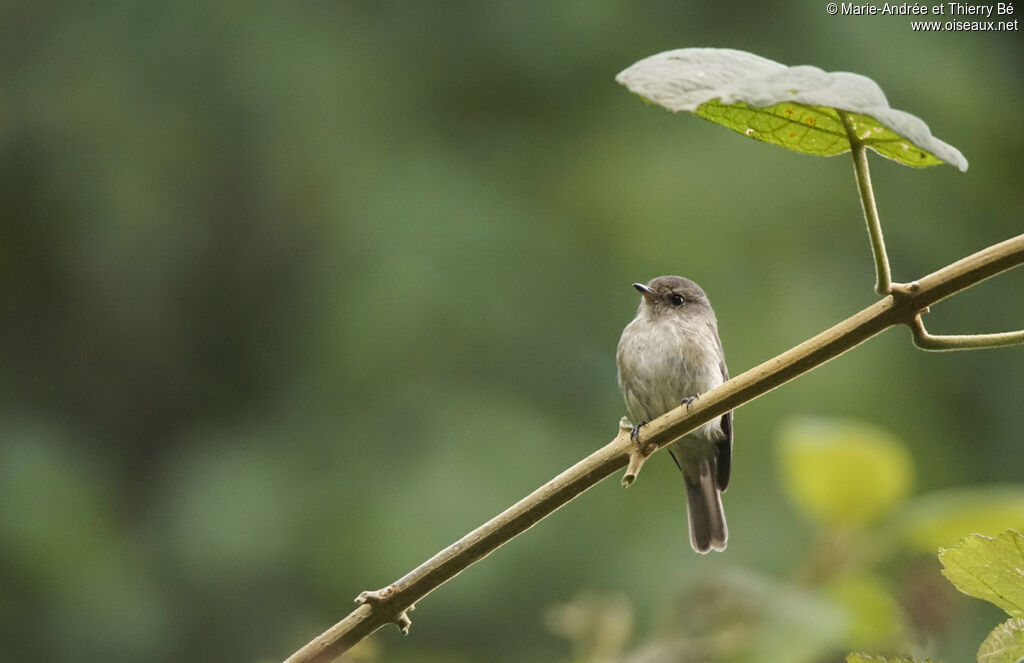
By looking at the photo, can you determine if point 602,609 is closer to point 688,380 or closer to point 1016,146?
point 688,380

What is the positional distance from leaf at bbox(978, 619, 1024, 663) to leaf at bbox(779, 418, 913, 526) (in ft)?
3.05

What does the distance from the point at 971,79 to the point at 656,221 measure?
94.2 inches

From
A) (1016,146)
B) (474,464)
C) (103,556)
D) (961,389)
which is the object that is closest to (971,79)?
(1016,146)

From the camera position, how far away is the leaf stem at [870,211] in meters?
1.27

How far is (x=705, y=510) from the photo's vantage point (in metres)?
4.34

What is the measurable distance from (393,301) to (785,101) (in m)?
6.07

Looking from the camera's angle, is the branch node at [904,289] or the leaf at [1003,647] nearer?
the leaf at [1003,647]

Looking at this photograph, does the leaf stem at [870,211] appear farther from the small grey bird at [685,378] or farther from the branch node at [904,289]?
the small grey bird at [685,378]

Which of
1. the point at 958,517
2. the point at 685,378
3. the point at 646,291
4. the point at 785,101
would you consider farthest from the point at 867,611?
the point at 646,291

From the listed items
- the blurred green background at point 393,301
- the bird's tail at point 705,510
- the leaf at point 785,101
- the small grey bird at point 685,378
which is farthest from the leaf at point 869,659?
the blurred green background at point 393,301

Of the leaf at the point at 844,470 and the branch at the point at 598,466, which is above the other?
the branch at the point at 598,466

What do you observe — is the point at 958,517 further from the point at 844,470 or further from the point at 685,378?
the point at 685,378

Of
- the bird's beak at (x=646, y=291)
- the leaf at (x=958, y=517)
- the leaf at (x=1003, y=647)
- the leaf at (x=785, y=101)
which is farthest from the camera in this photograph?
the bird's beak at (x=646, y=291)

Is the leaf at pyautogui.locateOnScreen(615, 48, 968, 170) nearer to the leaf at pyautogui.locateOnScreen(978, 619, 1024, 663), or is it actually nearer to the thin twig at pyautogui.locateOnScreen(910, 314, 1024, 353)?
the thin twig at pyautogui.locateOnScreen(910, 314, 1024, 353)
